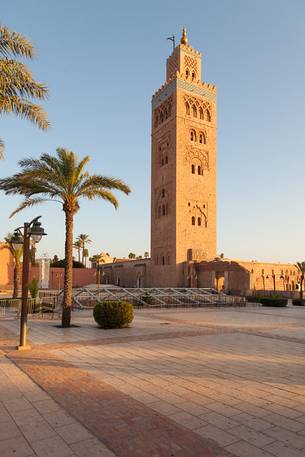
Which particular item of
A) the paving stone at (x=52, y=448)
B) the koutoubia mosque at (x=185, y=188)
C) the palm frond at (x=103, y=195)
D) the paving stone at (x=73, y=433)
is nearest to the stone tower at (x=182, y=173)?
the koutoubia mosque at (x=185, y=188)

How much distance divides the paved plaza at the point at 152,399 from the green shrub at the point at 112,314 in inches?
118

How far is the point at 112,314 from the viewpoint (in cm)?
1462

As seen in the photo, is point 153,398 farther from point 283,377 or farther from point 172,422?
point 283,377

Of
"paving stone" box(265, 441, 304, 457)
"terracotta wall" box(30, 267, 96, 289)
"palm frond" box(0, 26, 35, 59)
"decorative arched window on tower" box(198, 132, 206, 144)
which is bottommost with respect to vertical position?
"paving stone" box(265, 441, 304, 457)

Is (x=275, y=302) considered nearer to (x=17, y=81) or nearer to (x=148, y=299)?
(x=148, y=299)

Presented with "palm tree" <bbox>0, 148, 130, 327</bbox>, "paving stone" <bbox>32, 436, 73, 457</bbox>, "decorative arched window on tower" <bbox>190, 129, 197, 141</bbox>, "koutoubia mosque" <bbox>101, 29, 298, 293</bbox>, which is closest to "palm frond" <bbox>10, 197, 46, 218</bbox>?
"palm tree" <bbox>0, 148, 130, 327</bbox>

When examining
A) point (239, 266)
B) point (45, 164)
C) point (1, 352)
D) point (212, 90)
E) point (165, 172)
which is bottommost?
point (1, 352)

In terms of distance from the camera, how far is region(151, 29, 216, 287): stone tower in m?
50.5

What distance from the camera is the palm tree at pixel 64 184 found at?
601 inches

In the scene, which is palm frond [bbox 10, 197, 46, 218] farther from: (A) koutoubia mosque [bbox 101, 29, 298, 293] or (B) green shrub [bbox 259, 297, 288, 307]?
(A) koutoubia mosque [bbox 101, 29, 298, 293]

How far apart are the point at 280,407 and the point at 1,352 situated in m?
7.41

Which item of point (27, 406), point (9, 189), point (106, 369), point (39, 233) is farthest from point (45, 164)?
point (27, 406)

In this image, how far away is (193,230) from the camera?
51.5m

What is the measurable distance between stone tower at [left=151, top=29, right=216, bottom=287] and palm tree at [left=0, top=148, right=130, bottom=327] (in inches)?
1335
